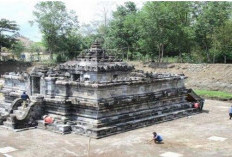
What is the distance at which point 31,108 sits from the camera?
787 inches

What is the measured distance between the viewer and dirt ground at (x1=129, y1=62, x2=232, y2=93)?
116 ft

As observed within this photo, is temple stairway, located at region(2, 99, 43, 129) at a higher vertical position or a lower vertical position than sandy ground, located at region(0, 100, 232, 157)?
higher

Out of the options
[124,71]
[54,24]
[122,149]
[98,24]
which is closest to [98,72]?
[124,71]

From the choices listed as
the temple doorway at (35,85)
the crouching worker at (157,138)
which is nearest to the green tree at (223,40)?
the temple doorway at (35,85)

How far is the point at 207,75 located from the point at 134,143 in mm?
22639

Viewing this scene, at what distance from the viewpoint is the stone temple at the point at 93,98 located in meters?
18.6

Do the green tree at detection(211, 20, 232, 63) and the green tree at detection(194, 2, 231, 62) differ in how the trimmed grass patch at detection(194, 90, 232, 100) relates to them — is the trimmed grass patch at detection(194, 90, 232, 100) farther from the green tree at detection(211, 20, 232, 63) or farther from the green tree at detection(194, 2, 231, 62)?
the green tree at detection(194, 2, 231, 62)

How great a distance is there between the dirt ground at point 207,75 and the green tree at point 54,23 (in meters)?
19.3

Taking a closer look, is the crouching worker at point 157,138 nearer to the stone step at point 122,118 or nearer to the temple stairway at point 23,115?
the stone step at point 122,118

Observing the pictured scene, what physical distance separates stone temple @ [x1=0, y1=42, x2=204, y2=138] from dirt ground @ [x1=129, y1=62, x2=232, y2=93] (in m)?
11.6

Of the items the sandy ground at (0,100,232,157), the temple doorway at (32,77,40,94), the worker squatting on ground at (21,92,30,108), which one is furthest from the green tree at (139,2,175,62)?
the worker squatting on ground at (21,92,30,108)

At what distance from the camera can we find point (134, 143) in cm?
1683

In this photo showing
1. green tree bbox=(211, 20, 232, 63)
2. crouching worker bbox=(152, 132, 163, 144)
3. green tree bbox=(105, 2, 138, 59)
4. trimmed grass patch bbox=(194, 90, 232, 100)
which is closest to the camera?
crouching worker bbox=(152, 132, 163, 144)

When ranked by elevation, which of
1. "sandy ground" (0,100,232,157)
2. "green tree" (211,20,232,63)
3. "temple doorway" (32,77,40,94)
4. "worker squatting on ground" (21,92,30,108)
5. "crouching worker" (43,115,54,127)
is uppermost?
"green tree" (211,20,232,63)
